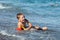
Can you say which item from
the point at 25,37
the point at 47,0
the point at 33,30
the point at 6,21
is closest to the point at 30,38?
the point at 25,37

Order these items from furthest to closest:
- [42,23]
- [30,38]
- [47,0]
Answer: [47,0] → [42,23] → [30,38]

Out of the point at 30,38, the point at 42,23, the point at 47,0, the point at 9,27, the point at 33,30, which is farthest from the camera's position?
the point at 47,0

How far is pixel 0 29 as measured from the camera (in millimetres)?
10539

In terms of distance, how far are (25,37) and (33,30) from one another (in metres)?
0.84

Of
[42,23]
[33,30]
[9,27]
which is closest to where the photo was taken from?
[33,30]

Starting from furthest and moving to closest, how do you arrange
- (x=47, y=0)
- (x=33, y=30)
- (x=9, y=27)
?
(x=47, y=0)
(x=9, y=27)
(x=33, y=30)

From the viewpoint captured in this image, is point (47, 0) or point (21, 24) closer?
point (21, 24)

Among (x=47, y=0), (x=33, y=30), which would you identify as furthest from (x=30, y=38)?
(x=47, y=0)

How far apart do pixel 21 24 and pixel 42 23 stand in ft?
6.41

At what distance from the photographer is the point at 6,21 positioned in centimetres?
1244

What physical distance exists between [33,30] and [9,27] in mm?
1424

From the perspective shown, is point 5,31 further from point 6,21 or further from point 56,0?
point 56,0

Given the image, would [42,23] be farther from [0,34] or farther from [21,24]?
[0,34]

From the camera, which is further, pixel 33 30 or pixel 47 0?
pixel 47 0
